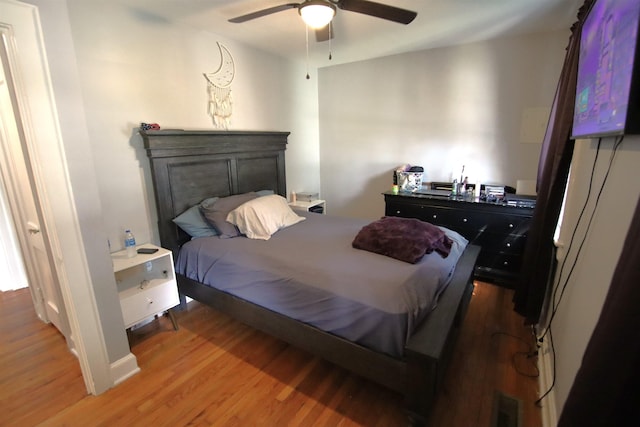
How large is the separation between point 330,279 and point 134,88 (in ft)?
6.79

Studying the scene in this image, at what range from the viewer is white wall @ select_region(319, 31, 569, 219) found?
2967 millimetres

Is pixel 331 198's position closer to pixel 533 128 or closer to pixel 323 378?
pixel 533 128

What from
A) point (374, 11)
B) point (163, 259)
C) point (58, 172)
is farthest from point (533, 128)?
point (58, 172)

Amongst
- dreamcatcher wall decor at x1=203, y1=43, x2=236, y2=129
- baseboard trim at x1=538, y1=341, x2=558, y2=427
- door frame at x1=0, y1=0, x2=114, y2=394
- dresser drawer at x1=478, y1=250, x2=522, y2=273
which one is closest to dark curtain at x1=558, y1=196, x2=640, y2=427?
baseboard trim at x1=538, y1=341, x2=558, y2=427

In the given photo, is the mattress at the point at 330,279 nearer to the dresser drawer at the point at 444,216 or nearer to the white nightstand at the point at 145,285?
the white nightstand at the point at 145,285

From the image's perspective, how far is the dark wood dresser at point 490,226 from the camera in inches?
112

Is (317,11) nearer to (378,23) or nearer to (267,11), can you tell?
(267,11)

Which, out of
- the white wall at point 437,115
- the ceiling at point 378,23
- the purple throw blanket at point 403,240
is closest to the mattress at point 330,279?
the purple throw blanket at point 403,240

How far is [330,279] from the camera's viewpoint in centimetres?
177

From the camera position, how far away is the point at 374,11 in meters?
1.82

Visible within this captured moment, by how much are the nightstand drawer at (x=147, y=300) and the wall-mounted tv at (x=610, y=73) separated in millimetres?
2641

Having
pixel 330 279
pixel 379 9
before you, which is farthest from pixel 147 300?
pixel 379 9

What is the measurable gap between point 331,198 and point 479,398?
10.2 feet

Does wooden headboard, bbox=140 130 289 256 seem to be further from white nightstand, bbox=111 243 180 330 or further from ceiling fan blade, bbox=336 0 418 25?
ceiling fan blade, bbox=336 0 418 25
